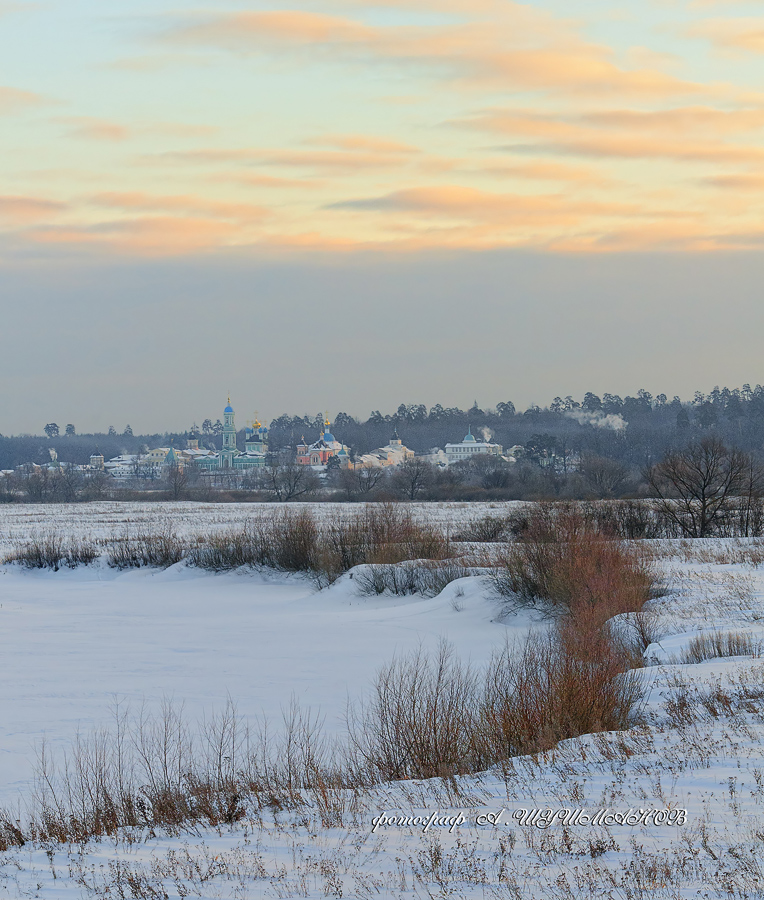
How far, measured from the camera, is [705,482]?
40.3m

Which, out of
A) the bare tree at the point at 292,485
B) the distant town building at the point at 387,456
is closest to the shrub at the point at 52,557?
the bare tree at the point at 292,485

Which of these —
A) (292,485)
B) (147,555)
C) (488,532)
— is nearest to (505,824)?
(147,555)

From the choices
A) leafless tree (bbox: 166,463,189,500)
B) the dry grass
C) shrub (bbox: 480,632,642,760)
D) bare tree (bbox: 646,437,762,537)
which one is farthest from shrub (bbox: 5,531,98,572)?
leafless tree (bbox: 166,463,189,500)

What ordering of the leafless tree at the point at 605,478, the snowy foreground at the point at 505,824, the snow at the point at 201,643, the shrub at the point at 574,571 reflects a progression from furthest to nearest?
1. the leafless tree at the point at 605,478
2. the shrub at the point at 574,571
3. the snow at the point at 201,643
4. the snowy foreground at the point at 505,824

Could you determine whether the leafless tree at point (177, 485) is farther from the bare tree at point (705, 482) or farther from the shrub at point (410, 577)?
the shrub at point (410, 577)

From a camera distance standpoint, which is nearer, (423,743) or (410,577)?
(423,743)

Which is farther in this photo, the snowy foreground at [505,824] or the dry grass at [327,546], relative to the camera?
the dry grass at [327,546]

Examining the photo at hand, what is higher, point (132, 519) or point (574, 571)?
point (574, 571)

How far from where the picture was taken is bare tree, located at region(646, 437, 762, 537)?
40.2 m

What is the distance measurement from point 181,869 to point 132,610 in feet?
76.6

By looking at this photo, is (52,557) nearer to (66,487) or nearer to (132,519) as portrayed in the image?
(132,519)

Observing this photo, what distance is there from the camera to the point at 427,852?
6664 mm

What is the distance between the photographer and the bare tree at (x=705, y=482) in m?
40.2

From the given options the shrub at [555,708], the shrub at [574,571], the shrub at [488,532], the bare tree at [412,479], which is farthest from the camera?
the bare tree at [412,479]
